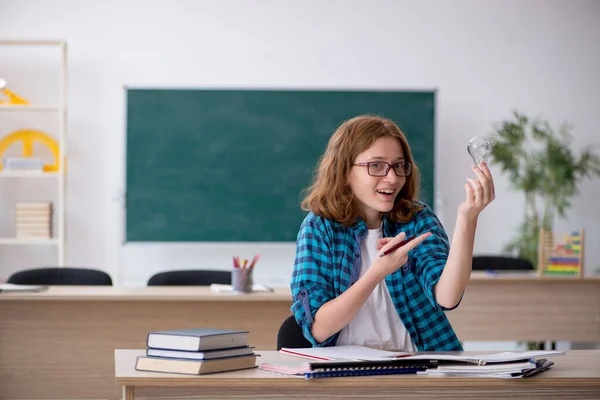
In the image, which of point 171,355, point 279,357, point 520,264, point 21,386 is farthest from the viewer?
point 520,264

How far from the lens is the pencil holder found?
3.48 m

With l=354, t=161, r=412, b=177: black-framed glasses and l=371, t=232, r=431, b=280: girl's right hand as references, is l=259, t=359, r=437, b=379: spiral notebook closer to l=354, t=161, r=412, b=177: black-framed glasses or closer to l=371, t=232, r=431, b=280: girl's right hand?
l=371, t=232, r=431, b=280: girl's right hand

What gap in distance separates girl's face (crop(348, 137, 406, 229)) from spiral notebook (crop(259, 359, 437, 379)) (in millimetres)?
522

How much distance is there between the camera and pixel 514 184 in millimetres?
5656

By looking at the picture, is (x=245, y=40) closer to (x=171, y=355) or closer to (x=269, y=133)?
(x=269, y=133)

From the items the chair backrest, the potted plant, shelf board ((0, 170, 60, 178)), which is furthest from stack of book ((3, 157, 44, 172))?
the potted plant

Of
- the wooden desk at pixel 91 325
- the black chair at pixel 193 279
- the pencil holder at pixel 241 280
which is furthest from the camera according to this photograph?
the black chair at pixel 193 279

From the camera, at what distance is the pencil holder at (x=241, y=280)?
3.48m

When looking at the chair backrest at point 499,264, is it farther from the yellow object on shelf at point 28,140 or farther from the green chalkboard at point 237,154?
the yellow object on shelf at point 28,140

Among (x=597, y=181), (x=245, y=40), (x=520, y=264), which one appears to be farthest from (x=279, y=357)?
(x=597, y=181)

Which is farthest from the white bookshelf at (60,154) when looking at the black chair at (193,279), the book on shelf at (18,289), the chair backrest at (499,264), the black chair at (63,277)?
the chair backrest at (499,264)

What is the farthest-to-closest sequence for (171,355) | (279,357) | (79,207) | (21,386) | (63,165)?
1. (79,207)
2. (63,165)
3. (21,386)
4. (279,357)
5. (171,355)

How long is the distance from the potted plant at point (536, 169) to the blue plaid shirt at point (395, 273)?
3509 millimetres

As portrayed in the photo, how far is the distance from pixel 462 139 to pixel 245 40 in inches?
69.0
